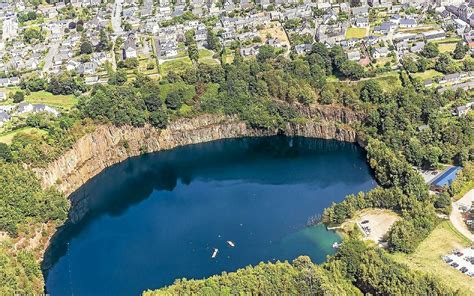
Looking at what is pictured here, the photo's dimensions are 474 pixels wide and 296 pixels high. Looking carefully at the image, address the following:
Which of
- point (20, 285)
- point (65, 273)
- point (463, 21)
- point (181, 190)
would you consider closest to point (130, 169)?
point (181, 190)

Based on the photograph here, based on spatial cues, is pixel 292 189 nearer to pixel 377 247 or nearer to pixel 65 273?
pixel 377 247

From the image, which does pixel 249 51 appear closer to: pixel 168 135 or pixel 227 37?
pixel 227 37

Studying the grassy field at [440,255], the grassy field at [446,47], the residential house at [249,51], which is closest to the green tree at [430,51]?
the grassy field at [446,47]

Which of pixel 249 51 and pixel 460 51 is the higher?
pixel 460 51

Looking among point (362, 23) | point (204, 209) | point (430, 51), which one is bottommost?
point (204, 209)

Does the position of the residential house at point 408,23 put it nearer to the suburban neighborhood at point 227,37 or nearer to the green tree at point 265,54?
the suburban neighborhood at point 227,37

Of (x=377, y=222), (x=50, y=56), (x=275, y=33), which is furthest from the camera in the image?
(x=275, y=33)

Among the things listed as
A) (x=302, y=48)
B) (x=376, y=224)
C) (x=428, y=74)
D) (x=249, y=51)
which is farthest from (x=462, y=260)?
(x=249, y=51)
